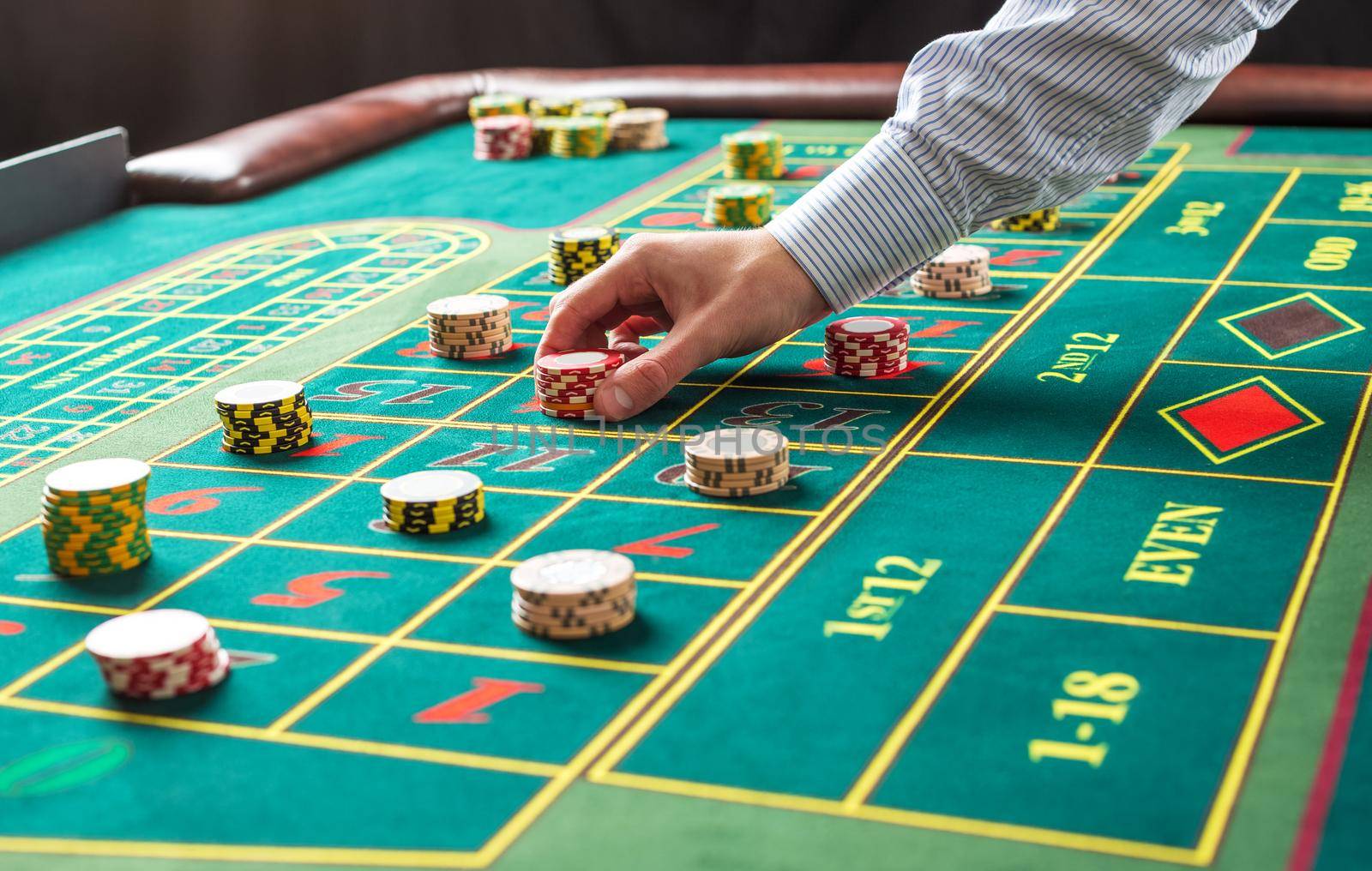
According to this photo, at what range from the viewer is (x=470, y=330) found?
357 cm

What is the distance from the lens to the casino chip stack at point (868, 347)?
3279mm

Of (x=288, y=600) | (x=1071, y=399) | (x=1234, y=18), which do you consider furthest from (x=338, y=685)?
(x=1234, y=18)

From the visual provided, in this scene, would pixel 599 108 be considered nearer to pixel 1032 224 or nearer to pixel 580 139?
pixel 580 139

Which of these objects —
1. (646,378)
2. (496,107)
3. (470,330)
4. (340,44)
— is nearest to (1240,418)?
(646,378)

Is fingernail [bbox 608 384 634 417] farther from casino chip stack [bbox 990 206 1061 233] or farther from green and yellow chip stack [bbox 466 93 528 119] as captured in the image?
green and yellow chip stack [bbox 466 93 528 119]

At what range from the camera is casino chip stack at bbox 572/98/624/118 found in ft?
21.0

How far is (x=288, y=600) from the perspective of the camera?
7.65 ft

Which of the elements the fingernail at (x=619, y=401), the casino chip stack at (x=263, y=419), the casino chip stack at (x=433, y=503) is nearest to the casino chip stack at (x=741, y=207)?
the fingernail at (x=619, y=401)

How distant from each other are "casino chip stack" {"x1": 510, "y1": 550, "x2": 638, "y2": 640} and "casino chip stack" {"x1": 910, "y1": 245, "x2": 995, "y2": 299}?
6.09 feet

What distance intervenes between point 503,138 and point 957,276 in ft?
8.24

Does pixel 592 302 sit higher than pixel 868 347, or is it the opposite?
pixel 592 302

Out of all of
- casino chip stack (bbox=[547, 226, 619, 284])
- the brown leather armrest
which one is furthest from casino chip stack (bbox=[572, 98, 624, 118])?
casino chip stack (bbox=[547, 226, 619, 284])

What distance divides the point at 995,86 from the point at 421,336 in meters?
1.47

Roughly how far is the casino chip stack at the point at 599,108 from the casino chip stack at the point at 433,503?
3.95 m
